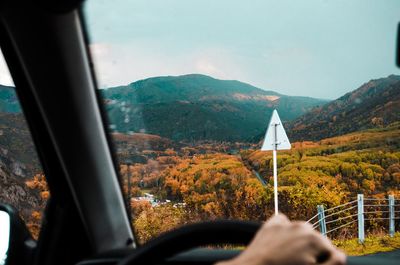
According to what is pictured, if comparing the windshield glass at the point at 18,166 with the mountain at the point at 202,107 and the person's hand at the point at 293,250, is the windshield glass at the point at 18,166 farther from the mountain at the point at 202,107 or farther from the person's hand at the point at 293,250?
the person's hand at the point at 293,250

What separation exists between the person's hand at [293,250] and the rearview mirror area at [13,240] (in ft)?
5.20

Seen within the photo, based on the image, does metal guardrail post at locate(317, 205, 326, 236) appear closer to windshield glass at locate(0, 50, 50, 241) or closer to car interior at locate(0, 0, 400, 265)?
car interior at locate(0, 0, 400, 265)

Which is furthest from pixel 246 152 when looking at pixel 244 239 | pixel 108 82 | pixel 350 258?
pixel 244 239

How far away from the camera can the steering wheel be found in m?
1.62

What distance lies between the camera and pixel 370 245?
329cm

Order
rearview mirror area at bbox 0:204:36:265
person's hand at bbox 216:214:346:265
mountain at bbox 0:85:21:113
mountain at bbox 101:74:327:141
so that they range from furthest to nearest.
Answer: mountain at bbox 101:74:327:141
mountain at bbox 0:85:21:113
rearview mirror area at bbox 0:204:36:265
person's hand at bbox 216:214:346:265

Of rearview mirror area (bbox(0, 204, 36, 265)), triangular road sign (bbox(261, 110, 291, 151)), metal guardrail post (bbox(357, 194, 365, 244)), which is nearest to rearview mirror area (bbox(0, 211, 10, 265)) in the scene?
rearview mirror area (bbox(0, 204, 36, 265))

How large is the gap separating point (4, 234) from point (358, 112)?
1833mm

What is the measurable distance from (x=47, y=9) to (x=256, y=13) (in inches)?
45.4

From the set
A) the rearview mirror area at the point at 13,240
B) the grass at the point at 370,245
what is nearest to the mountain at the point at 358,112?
the grass at the point at 370,245

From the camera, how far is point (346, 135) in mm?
3275

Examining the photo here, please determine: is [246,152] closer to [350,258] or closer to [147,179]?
[147,179]

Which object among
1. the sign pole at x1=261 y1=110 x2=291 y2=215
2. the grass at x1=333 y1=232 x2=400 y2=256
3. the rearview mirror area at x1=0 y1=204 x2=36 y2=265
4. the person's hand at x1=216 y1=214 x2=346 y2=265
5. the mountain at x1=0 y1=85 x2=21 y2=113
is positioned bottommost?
the grass at x1=333 y1=232 x2=400 y2=256

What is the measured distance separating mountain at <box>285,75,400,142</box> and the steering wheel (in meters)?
1.57
